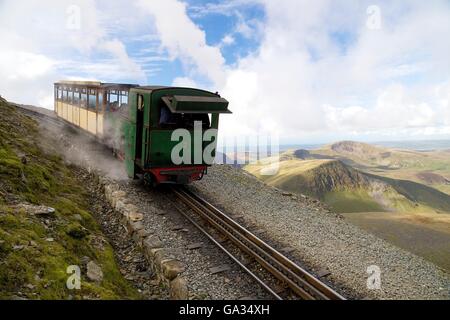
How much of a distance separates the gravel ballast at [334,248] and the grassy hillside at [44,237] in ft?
16.7

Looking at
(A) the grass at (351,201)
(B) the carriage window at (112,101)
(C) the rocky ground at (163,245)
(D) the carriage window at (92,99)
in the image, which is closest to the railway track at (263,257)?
(C) the rocky ground at (163,245)

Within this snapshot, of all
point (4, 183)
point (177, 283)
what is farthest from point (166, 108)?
point (177, 283)

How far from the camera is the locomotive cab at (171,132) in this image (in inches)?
508

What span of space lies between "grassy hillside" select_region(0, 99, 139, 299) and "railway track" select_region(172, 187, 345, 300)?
10.5 feet

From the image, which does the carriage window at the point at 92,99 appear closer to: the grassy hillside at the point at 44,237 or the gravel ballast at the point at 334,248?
the grassy hillside at the point at 44,237

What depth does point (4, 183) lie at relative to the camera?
10422mm

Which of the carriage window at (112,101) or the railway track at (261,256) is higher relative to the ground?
the carriage window at (112,101)

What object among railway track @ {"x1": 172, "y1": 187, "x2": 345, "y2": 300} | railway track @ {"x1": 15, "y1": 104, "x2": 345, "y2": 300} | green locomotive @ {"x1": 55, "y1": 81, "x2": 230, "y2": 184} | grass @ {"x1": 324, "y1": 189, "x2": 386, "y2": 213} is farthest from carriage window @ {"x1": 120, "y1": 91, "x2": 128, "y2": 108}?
grass @ {"x1": 324, "y1": 189, "x2": 386, "y2": 213}

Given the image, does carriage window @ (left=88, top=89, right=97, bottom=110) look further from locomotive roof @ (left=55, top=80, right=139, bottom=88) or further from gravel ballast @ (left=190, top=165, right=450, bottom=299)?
gravel ballast @ (left=190, top=165, right=450, bottom=299)

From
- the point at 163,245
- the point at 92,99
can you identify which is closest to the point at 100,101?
the point at 92,99
